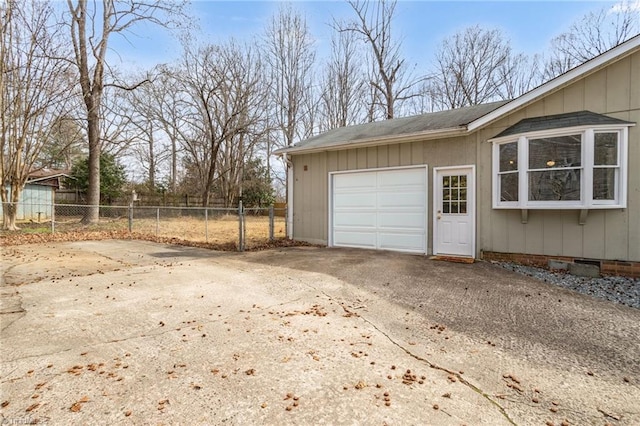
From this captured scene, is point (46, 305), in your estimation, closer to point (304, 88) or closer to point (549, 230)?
point (549, 230)

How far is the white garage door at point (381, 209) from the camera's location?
25.3 ft

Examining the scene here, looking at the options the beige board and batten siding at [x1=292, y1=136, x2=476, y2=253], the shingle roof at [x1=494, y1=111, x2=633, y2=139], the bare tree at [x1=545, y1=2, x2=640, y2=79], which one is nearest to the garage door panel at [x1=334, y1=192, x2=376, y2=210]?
the beige board and batten siding at [x1=292, y1=136, x2=476, y2=253]

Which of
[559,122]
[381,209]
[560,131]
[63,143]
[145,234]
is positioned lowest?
[145,234]

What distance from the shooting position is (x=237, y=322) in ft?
11.4

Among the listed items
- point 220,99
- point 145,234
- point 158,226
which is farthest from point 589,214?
point 220,99

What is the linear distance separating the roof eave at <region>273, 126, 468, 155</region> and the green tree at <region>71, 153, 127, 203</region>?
14895 mm

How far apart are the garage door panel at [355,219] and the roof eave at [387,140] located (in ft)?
5.64

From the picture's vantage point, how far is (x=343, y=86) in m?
21.6

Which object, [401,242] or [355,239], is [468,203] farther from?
[355,239]

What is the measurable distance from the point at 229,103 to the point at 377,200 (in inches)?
662

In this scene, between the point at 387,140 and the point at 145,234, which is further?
the point at 145,234

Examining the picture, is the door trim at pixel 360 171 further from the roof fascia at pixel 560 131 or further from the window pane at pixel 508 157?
the roof fascia at pixel 560 131

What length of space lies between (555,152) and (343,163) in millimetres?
4630

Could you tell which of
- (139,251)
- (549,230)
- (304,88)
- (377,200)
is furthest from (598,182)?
(304,88)
